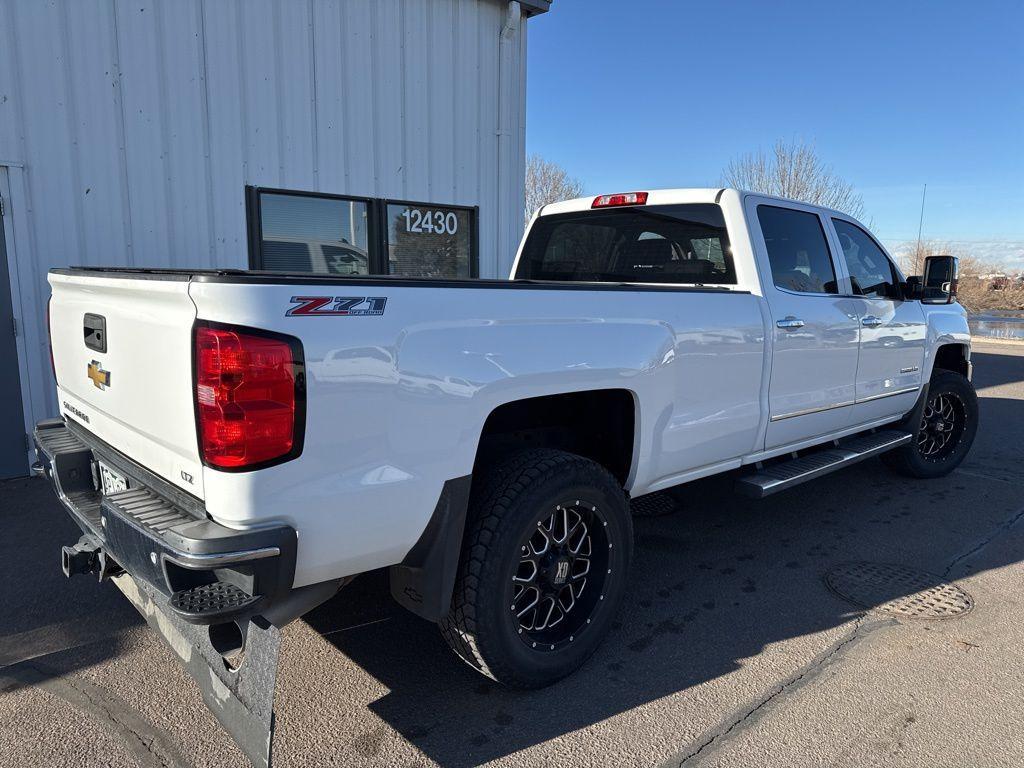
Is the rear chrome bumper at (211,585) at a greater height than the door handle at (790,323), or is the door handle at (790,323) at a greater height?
the door handle at (790,323)

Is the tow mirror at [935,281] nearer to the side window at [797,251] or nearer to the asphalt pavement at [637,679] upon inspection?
the side window at [797,251]

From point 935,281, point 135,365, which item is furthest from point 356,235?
point 935,281

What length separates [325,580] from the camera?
2.20 meters

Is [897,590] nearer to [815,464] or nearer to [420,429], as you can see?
[815,464]

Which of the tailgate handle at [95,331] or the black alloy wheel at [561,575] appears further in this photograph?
the black alloy wheel at [561,575]

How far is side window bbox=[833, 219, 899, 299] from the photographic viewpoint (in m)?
4.65

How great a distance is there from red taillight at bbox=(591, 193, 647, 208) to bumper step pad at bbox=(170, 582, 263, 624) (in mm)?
3126

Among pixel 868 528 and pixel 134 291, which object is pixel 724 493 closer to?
pixel 868 528

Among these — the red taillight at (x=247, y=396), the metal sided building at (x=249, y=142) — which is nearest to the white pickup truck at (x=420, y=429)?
the red taillight at (x=247, y=396)

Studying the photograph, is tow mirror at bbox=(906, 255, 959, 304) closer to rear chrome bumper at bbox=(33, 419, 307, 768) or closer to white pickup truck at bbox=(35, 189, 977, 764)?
white pickup truck at bbox=(35, 189, 977, 764)

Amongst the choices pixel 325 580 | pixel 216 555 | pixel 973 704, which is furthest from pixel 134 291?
pixel 973 704

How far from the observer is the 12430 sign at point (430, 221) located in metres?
7.36

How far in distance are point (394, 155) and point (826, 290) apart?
14.8 feet

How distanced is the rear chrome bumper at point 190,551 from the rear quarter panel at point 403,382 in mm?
67
